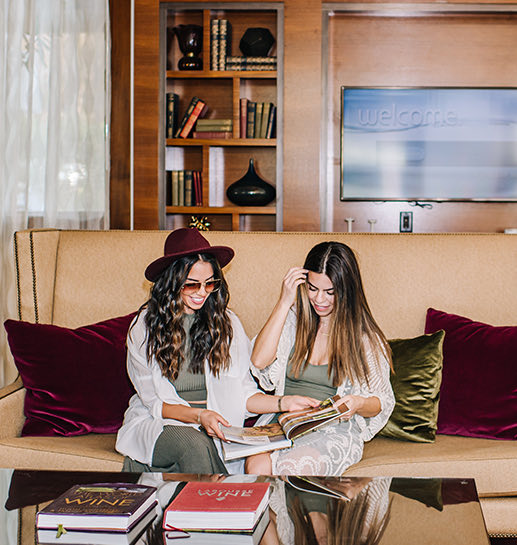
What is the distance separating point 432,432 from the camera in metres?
2.12

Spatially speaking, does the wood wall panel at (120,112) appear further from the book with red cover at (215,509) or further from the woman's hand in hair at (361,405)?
the book with red cover at (215,509)

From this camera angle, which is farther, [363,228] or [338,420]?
[363,228]

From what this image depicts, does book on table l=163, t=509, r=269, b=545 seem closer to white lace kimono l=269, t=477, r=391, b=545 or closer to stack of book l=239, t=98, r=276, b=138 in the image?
white lace kimono l=269, t=477, r=391, b=545

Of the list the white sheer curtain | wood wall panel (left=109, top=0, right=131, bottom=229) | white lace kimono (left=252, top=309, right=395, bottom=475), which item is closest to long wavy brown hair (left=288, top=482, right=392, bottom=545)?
white lace kimono (left=252, top=309, right=395, bottom=475)

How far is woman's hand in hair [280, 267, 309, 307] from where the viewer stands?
2.18 m

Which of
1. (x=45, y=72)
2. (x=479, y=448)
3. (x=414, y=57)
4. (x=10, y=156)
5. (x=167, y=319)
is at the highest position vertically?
(x=414, y=57)

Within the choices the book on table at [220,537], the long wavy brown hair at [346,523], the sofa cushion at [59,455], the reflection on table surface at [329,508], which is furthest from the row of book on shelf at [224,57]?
the book on table at [220,537]

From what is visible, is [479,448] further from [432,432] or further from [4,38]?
[4,38]

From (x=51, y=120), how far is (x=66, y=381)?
1.45 m

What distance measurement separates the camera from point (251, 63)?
14.0ft

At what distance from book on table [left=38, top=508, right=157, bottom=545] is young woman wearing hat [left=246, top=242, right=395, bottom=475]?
31.5 inches

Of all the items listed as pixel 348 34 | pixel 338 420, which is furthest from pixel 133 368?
pixel 348 34

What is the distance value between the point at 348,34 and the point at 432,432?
120 inches

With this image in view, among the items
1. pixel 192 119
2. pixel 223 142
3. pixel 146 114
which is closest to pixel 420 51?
pixel 223 142
